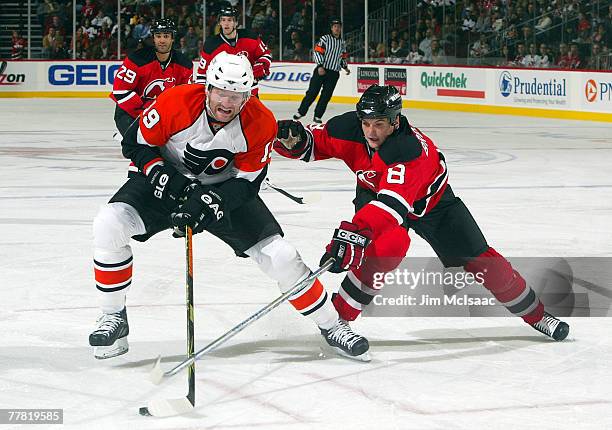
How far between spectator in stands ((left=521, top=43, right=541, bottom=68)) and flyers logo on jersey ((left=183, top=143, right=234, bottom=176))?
11988 millimetres

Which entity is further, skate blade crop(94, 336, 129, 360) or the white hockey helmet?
skate blade crop(94, 336, 129, 360)

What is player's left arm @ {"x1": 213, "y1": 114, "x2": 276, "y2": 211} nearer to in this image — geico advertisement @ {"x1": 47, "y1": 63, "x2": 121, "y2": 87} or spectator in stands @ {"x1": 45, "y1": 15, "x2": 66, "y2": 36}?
geico advertisement @ {"x1": 47, "y1": 63, "x2": 121, "y2": 87}

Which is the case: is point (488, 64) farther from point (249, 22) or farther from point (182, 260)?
point (182, 260)

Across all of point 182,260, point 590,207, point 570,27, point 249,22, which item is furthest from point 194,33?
point 182,260

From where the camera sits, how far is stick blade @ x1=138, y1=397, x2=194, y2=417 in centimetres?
301

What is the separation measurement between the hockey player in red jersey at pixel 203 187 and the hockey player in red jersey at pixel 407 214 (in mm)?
211

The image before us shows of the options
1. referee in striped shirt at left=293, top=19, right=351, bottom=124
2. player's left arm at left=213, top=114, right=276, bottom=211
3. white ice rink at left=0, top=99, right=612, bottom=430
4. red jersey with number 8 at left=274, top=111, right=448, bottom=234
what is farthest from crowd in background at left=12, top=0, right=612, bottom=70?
player's left arm at left=213, top=114, right=276, bottom=211

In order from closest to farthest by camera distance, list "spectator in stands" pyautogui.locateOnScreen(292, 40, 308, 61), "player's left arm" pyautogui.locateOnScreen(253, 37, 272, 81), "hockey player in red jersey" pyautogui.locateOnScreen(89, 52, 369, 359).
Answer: "hockey player in red jersey" pyautogui.locateOnScreen(89, 52, 369, 359), "player's left arm" pyautogui.locateOnScreen(253, 37, 272, 81), "spectator in stands" pyautogui.locateOnScreen(292, 40, 308, 61)

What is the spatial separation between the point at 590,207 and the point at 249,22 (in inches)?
506

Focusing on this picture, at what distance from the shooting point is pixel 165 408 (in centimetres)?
303

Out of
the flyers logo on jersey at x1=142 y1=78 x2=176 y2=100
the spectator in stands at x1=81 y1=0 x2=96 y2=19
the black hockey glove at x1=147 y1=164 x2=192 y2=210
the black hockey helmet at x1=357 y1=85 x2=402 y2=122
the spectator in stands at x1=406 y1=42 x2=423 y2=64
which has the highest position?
the spectator in stands at x1=81 y1=0 x2=96 y2=19

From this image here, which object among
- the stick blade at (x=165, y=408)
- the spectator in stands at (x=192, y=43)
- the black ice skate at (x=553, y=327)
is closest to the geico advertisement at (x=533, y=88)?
the spectator in stands at (x=192, y=43)

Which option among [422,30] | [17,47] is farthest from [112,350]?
[17,47]

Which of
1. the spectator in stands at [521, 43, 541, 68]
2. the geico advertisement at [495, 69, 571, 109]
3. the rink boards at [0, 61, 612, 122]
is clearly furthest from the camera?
the spectator in stands at [521, 43, 541, 68]
